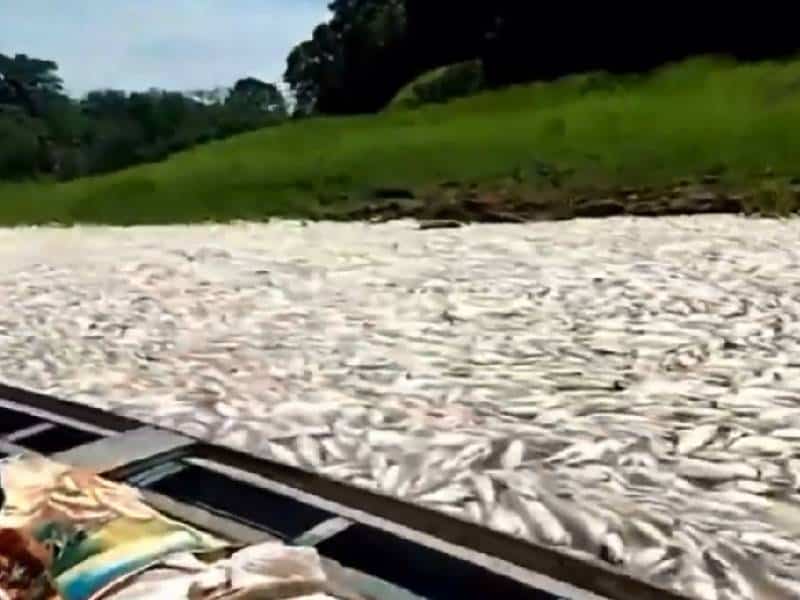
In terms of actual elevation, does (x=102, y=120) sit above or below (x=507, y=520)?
above

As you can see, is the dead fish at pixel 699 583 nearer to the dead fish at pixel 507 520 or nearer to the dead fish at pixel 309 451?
the dead fish at pixel 507 520

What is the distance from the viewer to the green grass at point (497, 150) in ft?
19.5

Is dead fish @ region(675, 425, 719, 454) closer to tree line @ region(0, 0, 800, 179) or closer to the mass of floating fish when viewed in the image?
the mass of floating fish

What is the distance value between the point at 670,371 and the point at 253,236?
3080mm

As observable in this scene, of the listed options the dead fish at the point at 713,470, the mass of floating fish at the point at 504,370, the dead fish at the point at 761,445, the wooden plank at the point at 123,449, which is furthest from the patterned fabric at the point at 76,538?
the dead fish at the point at 761,445

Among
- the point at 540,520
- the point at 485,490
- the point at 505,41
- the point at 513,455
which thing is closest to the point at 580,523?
the point at 540,520

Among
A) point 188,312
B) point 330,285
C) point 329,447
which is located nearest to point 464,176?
point 330,285

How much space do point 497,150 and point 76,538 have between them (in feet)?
18.9

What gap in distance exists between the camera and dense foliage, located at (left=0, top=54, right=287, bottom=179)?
1039cm

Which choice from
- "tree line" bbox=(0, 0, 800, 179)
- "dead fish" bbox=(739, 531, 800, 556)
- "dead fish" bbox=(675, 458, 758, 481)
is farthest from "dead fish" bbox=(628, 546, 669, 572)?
"tree line" bbox=(0, 0, 800, 179)

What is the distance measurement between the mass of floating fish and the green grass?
1.51m

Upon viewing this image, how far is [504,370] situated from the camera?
2.46 meters

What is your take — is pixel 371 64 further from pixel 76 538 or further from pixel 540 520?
pixel 76 538

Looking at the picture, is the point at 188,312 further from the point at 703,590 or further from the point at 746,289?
the point at 703,590
